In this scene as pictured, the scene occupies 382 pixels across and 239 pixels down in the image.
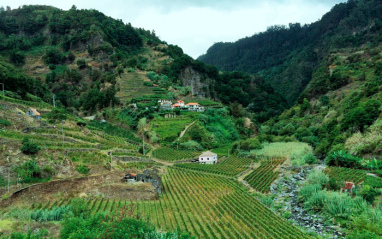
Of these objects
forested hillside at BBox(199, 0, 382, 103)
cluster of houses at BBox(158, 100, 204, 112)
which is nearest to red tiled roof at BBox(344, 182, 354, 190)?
cluster of houses at BBox(158, 100, 204, 112)

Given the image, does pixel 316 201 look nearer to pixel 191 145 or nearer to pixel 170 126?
pixel 191 145

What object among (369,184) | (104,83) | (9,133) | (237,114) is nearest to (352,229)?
(369,184)

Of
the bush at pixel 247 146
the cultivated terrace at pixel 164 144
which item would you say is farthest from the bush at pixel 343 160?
the bush at pixel 247 146

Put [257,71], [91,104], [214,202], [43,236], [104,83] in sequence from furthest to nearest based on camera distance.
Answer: [257,71]
[104,83]
[91,104]
[214,202]
[43,236]

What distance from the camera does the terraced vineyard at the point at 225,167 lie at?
136 ft

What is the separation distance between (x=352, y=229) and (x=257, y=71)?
162 meters

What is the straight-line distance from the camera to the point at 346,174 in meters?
34.7

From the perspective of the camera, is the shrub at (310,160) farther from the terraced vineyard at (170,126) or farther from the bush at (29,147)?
the bush at (29,147)

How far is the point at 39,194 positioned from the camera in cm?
2275

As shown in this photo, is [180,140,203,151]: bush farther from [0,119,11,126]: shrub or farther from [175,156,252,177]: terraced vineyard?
[0,119,11,126]: shrub

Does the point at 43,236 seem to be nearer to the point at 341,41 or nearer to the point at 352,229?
the point at 352,229

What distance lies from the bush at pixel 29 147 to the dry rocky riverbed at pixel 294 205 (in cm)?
2445

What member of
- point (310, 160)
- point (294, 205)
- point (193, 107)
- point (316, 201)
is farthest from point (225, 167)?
point (193, 107)

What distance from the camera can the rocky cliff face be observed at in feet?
328
